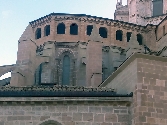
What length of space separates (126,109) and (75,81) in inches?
738

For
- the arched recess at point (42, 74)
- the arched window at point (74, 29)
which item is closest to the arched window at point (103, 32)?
the arched window at point (74, 29)

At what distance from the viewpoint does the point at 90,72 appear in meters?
30.6

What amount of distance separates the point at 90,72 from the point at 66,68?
7.76 metres

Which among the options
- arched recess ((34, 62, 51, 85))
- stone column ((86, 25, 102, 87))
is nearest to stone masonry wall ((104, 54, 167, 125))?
stone column ((86, 25, 102, 87))

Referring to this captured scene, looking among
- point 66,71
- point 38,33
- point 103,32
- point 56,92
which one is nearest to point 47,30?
point 38,33

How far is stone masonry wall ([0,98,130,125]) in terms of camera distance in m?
17.9

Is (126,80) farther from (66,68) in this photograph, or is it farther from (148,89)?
(66,68)

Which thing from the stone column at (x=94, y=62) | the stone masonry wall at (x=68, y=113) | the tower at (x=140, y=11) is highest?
the tower at (x=140, y=11)

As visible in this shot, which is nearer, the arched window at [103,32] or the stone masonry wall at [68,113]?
the stone masonry wall at [68,113]

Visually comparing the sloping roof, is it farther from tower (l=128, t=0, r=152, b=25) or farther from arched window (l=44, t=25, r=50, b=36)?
tower (l=128, t=0, r=152, b=25)

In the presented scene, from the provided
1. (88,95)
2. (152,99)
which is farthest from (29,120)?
(152,99)

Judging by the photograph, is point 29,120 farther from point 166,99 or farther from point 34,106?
point 166,99

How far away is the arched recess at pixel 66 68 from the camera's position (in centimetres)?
3725

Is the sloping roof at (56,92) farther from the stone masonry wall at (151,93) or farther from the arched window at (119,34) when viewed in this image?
the arched window at (119,34)
